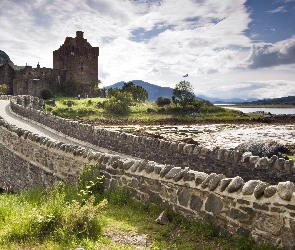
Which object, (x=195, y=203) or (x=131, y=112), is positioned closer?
(x=195, y=203)

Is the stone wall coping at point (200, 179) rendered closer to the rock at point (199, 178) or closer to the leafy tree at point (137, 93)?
the rock at point (199, 178)

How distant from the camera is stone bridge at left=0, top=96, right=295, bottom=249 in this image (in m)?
5.60

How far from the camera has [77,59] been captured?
100375 millimetres

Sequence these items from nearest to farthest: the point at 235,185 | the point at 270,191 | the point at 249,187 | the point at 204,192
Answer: the point at 270,191
the point at 249,187
the point at 235,185
the point at 204,192

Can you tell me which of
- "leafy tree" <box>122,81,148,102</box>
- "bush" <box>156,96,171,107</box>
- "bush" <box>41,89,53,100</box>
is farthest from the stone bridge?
"leafy tree" <box>122,81,148,102</box>

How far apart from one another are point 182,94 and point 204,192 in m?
79.5

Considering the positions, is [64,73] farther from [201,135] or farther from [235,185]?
[235,185]

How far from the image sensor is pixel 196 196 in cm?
686

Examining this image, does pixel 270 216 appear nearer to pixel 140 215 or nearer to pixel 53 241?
pixel 140 215

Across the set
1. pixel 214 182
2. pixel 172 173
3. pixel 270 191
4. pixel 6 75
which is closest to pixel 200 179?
pixel 214 182

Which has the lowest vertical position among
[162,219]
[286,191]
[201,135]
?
[201,135]

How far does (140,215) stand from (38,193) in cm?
459

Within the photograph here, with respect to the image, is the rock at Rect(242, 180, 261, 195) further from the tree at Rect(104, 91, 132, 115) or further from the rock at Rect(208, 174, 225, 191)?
the tree at Rect(104, 91, 132, 115)

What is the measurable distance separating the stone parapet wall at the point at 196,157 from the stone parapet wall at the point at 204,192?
319 centimetres
